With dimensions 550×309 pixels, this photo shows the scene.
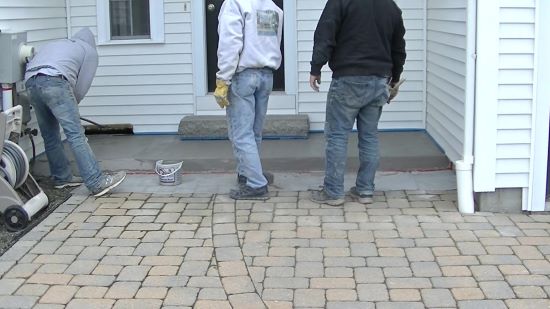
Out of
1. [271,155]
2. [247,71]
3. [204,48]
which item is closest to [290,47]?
[204,48]

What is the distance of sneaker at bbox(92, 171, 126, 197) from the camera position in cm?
593

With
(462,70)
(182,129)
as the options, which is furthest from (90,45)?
(462,70)

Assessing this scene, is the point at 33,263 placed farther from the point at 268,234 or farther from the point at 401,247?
the point at 401,247

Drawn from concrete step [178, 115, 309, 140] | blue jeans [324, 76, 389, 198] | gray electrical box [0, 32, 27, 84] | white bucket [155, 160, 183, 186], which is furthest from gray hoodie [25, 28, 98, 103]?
blue jeans [324, 76, 389, 198]

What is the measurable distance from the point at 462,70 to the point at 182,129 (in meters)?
2.96

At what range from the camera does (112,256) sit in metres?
4.67

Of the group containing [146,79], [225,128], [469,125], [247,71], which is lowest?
[225,128]

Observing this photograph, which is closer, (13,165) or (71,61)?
(13,165)

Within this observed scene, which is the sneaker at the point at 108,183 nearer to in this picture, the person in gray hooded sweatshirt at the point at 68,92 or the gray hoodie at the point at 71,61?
the person in gray hooded sweatshirt at the point at 68,92

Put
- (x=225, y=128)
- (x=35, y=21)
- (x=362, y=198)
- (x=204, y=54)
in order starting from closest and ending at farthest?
(x=362, y=198), (x=35, y=21), (x=225, y=128), (x=204, y=54)

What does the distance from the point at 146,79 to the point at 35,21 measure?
4.50ft

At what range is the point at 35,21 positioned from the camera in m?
6.91

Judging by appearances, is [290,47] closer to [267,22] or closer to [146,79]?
[146,79]

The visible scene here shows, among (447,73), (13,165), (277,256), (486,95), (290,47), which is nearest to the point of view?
(277,256)
